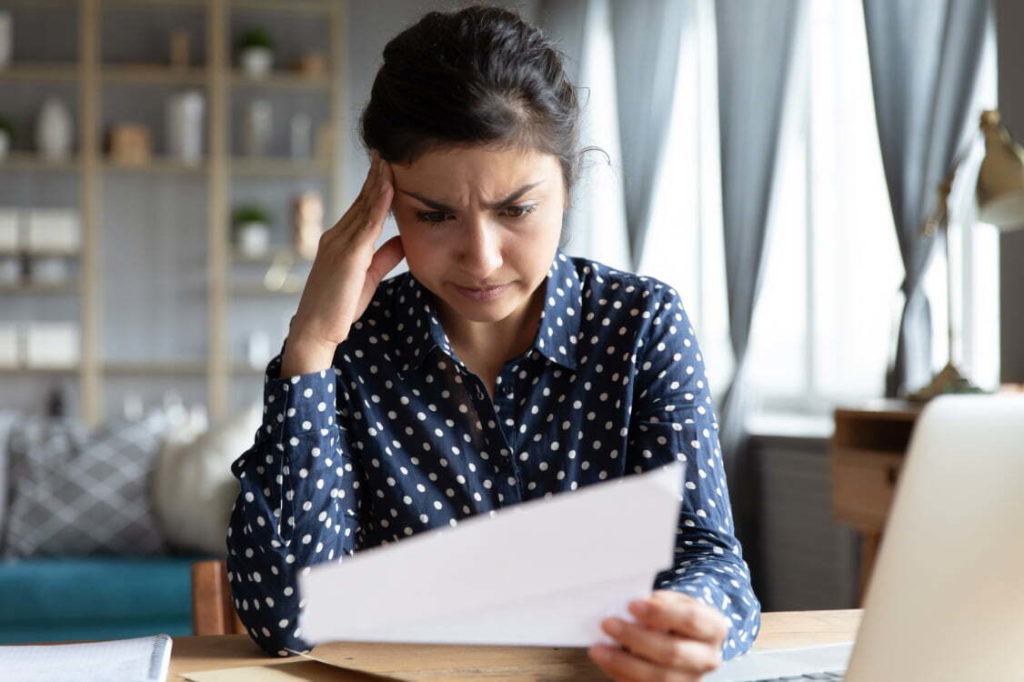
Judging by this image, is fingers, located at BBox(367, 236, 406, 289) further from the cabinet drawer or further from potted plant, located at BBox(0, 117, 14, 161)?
potted plant, located at BBox(0, 117, 14, 161)

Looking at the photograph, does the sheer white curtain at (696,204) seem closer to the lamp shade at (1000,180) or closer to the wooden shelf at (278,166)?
the wooden shelf at (278,166)

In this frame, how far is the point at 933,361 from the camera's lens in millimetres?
3166

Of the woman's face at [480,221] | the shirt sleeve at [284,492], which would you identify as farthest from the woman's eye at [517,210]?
the shirt sleeve at [284,492]

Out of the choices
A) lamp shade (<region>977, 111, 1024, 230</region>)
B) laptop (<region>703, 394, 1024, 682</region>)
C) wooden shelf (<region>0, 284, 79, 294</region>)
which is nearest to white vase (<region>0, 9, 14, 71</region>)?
wooden shelf (<region>0, 284, 79, 294</region>)

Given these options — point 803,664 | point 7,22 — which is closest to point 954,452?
point 803,664

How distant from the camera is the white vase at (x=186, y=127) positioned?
5512 mm

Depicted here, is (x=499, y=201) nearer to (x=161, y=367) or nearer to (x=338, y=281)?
(x=338, y=281)

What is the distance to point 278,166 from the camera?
18.3 feet

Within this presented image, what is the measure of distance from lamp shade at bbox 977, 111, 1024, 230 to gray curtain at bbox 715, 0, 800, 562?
1.45m

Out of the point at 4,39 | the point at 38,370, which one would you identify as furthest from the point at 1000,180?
the point at 4,39

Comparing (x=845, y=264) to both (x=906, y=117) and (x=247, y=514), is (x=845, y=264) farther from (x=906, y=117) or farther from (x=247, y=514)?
(x=247, y=514)

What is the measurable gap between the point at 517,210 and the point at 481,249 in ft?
0.17

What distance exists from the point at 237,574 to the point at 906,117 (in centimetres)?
243

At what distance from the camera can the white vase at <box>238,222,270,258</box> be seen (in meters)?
5.55
